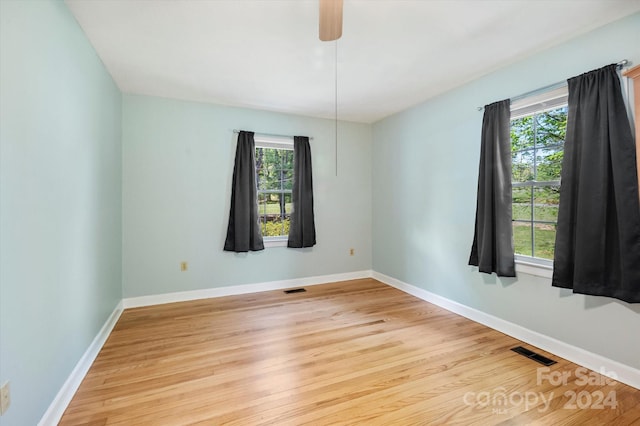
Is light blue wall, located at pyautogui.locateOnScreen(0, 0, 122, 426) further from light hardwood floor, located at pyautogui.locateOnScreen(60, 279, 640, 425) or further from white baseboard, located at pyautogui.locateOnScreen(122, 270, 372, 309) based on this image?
white baseboard, located at pyautogui.locateOnScreen(122, 270, 372, 309)

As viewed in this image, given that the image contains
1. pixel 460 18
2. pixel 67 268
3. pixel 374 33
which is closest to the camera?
pixel 67 268

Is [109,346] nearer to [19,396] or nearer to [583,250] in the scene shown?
[19,396]

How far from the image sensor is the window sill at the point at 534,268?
249 cm

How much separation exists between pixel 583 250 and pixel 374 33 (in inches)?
88.4

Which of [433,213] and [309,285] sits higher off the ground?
[433,213]

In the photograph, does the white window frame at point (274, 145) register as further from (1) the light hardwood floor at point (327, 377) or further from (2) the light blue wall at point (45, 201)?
(2) the light blue wall at point (45, 201)

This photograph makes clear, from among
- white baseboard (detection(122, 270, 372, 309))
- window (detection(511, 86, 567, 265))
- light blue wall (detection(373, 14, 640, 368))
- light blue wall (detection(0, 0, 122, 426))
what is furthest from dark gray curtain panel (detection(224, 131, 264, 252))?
window (detection(511, 86, 567, 265))

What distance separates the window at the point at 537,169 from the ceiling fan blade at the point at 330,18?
1976 millimetres

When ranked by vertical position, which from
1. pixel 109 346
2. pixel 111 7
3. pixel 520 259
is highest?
pixel 111 7

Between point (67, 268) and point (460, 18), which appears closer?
point (67, 268)

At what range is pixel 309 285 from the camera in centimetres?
445

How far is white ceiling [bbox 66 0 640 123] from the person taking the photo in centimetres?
199

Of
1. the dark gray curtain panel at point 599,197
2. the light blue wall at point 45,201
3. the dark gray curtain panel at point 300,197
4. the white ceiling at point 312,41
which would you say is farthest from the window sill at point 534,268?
the light blue wall at point 45,201

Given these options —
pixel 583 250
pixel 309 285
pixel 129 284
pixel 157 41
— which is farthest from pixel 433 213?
pixel 129 284
